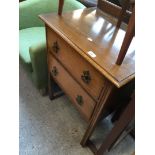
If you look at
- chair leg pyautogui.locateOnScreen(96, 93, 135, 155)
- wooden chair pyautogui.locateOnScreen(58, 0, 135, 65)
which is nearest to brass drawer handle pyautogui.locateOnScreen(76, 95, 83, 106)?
chair leg pyautogui.locateOnScreen(96, 93, 135, 155)

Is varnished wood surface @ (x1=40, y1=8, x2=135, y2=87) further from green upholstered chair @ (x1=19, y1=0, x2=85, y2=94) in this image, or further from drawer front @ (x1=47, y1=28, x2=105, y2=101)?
green upholstered chair @ (x1=19, y1=0, x2=85, y2=94)

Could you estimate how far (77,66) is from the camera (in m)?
0.91

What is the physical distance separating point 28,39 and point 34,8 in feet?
0.98

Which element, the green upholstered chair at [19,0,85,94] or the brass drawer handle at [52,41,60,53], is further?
the green upholstered chair at [19,0,85,94]

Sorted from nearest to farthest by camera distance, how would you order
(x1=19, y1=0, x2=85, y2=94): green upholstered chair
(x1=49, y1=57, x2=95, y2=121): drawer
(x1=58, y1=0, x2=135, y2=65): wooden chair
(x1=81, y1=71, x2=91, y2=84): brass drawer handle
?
(x1=58, y1=0, x2=135, y2=65): wooden chair < (x1=81, y1=71, x2=91, y2=84): brass drawer handle < (x1=49, y1=57, x2=95, y2=121): drawer < (x1=19, y1=0, x2=85, y2=94): green upholstered chair

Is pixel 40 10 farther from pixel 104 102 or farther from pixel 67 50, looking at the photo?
pixel 104 102

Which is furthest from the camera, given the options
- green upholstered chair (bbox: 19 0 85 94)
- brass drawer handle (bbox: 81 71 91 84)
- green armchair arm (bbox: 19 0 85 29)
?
green armchair arm (bbox: 19 0 85 29)

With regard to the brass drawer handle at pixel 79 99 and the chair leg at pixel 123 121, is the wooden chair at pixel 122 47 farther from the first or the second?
the brass drawer handle at pixel 79 99

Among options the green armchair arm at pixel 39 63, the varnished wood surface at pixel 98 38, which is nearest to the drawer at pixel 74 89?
the green armchair arm at pixel 39 63

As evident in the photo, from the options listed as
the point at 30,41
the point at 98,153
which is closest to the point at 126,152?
the point at 98,153

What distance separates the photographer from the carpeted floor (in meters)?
1.27

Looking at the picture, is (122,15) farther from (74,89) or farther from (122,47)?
(74,89)

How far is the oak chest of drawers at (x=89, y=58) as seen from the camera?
74cm

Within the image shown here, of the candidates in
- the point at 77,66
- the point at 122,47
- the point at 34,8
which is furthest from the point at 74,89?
the point at 34,8
